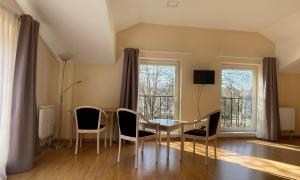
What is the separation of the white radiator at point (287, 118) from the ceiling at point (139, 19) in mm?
1045

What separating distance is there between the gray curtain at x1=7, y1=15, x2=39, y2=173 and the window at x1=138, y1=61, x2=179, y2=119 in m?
2.66

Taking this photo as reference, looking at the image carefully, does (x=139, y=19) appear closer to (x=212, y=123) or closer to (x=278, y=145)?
(x=212, y=123)

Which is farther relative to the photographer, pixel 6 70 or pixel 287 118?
pixel 287 118

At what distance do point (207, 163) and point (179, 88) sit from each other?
87.4 inches

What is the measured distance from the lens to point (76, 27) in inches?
148

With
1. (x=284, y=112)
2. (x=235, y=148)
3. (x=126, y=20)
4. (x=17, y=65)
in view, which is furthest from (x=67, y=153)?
(x=284, y=112)

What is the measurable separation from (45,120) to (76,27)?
1686 millimetres

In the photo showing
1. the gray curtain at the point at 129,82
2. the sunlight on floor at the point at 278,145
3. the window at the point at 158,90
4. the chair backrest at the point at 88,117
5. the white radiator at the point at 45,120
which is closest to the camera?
the white radiator at the point at 45,120

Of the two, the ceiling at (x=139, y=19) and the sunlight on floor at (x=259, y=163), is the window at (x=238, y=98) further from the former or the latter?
the sunlight on floor at (x=259, y=163)

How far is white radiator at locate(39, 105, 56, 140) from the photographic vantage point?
384 centimetres

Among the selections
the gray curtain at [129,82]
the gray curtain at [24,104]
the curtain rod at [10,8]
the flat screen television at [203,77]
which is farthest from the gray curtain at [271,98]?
the curtain rod at [10,8]

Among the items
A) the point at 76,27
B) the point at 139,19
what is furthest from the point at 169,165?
the point at 139,19

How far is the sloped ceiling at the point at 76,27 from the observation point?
3.20 meters

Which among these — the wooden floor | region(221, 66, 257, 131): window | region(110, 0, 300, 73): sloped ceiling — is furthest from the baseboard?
region(110, 0, 300, 73): sloped ceiling
